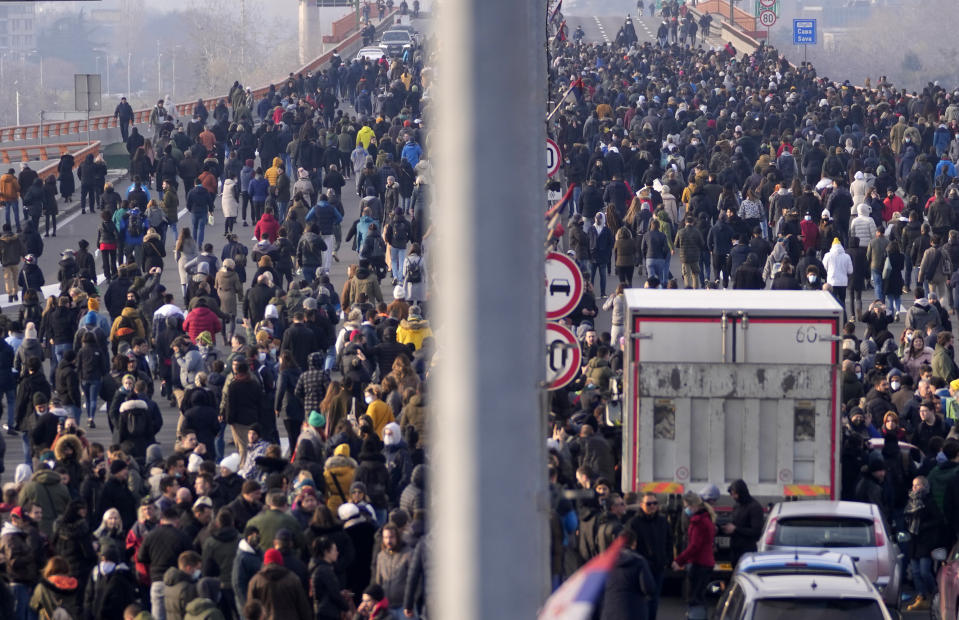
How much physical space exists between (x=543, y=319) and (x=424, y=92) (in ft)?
138

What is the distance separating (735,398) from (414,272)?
9587 millimetres

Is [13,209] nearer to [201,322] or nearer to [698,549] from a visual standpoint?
[201,322]

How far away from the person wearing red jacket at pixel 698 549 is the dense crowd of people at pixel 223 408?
2093 mm

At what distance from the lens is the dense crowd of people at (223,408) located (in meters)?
12.1

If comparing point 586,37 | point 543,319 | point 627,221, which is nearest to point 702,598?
point 543,319

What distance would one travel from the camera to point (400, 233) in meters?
27.6

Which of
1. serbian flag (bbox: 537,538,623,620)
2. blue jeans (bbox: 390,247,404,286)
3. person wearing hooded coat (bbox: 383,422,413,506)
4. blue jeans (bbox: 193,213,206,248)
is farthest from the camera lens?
blue jeans (bbox: 193,213,206,248)

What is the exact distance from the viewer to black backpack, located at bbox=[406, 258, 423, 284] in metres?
24.0

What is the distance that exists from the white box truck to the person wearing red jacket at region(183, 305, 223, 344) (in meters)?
7.16

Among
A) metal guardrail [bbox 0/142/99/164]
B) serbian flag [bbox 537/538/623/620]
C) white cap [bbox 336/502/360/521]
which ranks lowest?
white cap [bbox 336/502/360/521]

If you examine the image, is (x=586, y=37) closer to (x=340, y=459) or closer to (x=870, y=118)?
(x=870, y=118)

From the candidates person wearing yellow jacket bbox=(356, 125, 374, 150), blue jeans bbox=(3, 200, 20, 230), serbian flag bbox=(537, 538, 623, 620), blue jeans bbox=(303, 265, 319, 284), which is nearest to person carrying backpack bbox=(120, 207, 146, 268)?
blue jeans bbox=(303, 265, 319, 284)

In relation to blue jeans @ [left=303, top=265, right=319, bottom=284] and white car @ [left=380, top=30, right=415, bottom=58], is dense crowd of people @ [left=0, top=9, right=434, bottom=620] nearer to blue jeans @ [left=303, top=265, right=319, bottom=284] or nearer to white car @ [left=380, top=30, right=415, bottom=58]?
blue jeans @ [left=303, top=265, right=319, bottom=284]

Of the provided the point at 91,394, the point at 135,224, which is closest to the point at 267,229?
the point at 135,224
